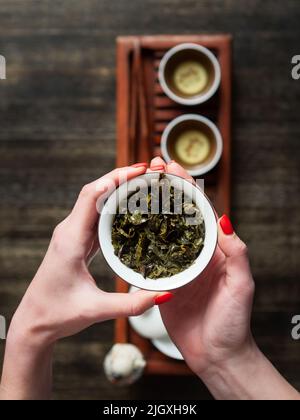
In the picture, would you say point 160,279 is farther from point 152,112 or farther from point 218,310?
point 152,112

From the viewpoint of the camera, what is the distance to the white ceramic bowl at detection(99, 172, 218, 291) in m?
1.11

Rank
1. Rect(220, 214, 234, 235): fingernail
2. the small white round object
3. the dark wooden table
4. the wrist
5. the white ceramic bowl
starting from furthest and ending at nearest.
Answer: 1. the dark wooden table
2. the small white round object
3. the wrist
4. Rect(220, 214, 234, 235): fingernail
5. the white ceramic bowl

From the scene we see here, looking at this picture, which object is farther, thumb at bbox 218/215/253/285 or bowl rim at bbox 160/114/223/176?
bowl rim at bbox 160/114/223/176

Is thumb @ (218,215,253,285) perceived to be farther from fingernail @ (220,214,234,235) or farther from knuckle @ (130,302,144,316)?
knuckle @ (130,302,144,316)

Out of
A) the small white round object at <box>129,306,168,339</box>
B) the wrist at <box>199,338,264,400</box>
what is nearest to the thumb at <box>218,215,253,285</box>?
the wrist at <box>199,338,264,400</box>

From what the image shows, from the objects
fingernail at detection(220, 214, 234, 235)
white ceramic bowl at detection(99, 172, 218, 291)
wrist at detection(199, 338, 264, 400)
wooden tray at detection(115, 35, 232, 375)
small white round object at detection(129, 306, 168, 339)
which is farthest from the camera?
wooden tray at detection(115, 35, 232, 375)

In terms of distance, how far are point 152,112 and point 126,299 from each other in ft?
3.28

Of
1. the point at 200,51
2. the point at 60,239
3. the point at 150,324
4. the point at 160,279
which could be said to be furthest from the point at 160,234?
the point at 200,51

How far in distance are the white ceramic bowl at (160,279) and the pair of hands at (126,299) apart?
0.14 feet

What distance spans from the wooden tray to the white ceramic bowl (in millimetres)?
794

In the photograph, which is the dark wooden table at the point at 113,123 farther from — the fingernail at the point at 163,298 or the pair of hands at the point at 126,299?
the fingernail at the point at 163,298

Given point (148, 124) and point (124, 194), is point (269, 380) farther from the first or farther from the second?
point (148, 124)

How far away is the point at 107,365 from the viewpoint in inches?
73.9
